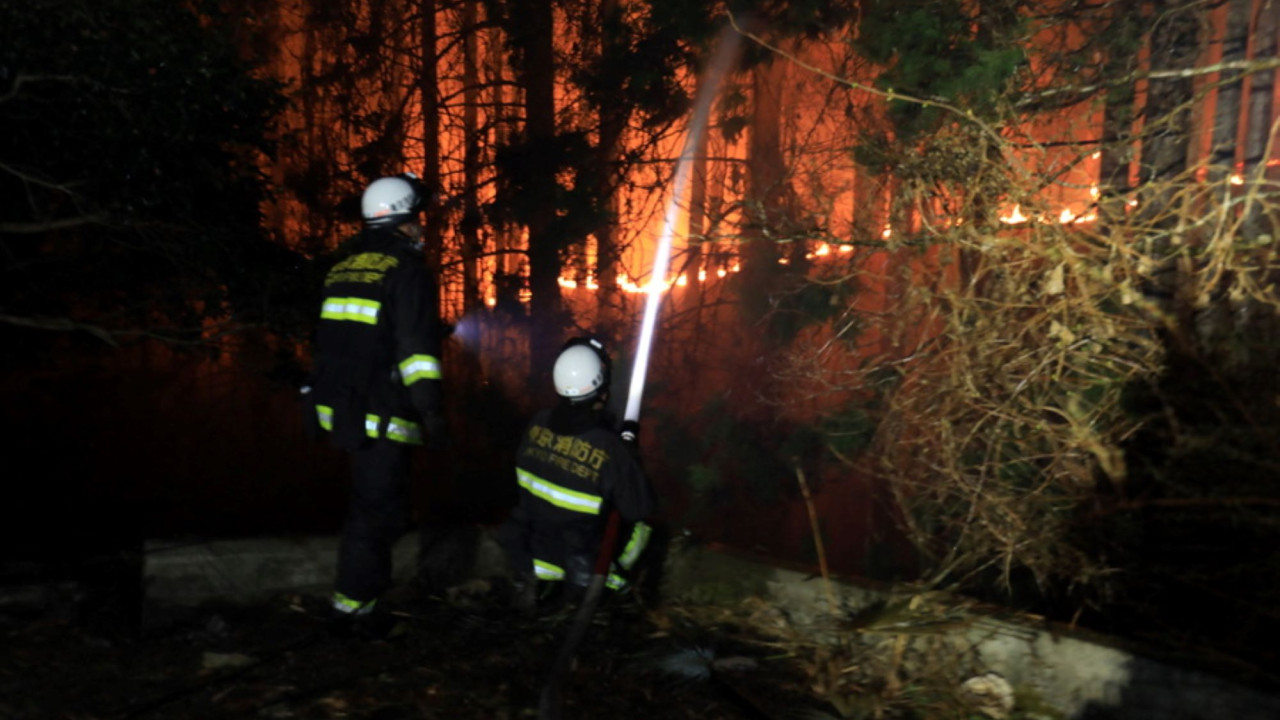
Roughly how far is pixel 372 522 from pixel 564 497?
90 centimetres

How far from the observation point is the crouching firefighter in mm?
4762

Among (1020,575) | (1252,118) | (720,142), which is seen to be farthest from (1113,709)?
(720,142)

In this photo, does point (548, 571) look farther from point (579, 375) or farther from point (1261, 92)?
point (1261, 92)

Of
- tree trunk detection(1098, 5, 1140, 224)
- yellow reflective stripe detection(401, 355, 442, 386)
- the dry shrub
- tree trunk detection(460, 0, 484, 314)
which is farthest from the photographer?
tree trunk detection(460, 0, 484, 314)

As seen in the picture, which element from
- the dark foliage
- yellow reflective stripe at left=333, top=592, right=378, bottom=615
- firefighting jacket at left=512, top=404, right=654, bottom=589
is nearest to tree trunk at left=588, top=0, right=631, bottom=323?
the dark foliage

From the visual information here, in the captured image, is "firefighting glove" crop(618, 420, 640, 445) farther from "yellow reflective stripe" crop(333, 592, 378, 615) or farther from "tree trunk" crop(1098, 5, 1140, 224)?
"tree trunk" crop(1098, 5, 1140, 224)

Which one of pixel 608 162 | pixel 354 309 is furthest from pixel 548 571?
pixel 608 162

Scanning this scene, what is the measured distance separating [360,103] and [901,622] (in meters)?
9.41

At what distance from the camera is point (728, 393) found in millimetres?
9797

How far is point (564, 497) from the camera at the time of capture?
483 cm

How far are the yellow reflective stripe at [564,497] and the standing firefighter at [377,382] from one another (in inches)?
22.8

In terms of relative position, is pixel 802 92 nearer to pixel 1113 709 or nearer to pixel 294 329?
pixel 294 329

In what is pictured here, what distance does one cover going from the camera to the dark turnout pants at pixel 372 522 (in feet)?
15.2

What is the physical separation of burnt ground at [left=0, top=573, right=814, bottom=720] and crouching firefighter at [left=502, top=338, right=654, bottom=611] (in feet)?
0.93
